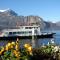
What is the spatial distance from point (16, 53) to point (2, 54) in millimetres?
848

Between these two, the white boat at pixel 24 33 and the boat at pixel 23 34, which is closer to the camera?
the boat at pixel 23 34

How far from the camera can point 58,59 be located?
9.92 meters

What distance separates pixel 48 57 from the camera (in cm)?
1004

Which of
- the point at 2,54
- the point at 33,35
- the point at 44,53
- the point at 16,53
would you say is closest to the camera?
A: the point at 16,53

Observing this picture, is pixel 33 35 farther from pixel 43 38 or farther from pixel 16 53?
pixel 16 53

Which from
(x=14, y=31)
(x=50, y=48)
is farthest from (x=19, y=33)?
(x=50, y=48)

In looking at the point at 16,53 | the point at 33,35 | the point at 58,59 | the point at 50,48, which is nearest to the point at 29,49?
the point at 16,53

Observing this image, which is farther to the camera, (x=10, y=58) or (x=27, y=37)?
(x=27, y=37)

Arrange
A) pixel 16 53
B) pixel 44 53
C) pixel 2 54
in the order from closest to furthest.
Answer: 1. pixel 16 53
2. pixel 2 54
3. pixel 44 53

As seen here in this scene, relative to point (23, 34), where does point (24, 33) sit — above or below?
above

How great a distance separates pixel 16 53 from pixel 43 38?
3932 inches

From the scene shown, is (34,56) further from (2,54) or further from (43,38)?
(43,38)

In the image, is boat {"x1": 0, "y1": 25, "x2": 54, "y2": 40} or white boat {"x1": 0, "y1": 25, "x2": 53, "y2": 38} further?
white boat {"x1": 0, "y1": 25, "x2": 53, "y2": 38}

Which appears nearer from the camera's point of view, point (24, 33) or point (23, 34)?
point (23, 34)
